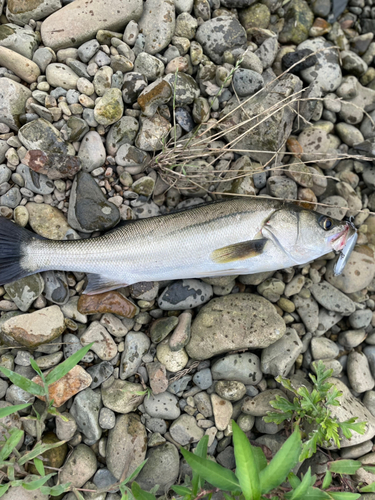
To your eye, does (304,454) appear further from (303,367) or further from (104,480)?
(104,480)

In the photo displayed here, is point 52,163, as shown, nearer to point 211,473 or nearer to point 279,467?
point 211,473

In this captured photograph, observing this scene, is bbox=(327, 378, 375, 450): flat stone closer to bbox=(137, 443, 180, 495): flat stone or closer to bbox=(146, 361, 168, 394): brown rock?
bbox=(137, 443, 180, 495): flat stone

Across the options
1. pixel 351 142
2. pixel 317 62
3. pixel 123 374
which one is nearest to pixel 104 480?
pixel 123 374

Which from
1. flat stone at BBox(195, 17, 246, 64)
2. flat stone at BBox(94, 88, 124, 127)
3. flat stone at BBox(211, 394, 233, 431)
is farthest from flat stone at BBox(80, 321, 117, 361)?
flat stone at BBox(195, 17, 246, 64)

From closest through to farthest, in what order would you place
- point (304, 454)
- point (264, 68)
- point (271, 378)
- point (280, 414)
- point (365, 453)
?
point (304, 454)
point (280, 414)
point (365, 453)
point (271, 378)
point (264, 68)

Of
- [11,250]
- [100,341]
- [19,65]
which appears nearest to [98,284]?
[100,341]

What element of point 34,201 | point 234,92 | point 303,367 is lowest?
point 303,367

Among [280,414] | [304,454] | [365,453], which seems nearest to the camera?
[304,454]
